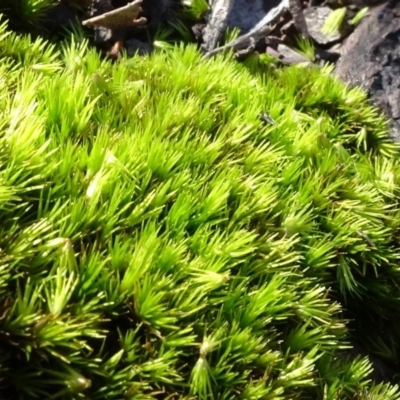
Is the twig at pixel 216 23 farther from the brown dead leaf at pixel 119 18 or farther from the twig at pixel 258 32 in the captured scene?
the brown dead leaf at pixel 119 18

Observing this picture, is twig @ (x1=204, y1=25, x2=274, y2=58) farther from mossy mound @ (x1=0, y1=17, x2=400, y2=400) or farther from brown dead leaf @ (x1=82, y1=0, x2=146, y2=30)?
brown dead leaf @ (x1=82, y1=0, x2=146, y2=30)

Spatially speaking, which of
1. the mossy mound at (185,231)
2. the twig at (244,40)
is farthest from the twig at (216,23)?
the mossy mound at (185,231)

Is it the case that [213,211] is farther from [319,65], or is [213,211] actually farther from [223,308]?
[319,65]

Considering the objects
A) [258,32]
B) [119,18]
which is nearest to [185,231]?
[119,18]

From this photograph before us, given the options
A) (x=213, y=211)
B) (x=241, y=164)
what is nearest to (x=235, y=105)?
(x=241, y=164)

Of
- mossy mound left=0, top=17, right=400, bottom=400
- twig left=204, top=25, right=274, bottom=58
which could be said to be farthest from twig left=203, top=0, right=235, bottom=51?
mossy mound left=0, top=17, right=400, bottom=400

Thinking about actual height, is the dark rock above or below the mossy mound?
above
